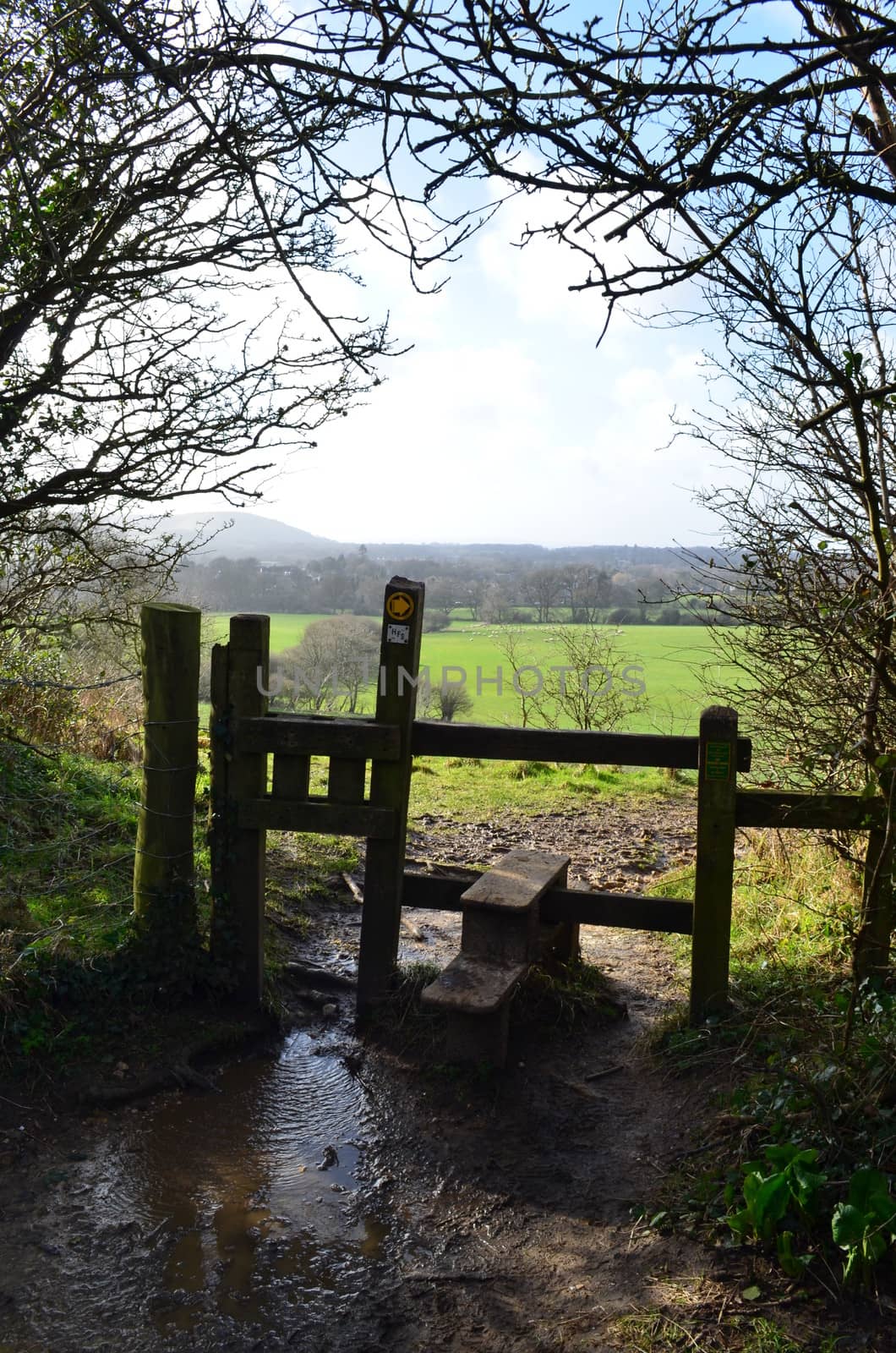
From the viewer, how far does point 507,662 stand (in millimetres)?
16578

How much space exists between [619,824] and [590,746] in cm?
554

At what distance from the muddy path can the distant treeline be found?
5.64 metres

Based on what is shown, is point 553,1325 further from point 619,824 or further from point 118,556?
point 619,824

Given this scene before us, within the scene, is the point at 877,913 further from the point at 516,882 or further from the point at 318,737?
the point at 318,737

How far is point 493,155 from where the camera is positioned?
2.67 m

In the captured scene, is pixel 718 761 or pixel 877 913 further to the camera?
pixel 718 761

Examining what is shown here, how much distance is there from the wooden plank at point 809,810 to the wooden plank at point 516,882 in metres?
1.06

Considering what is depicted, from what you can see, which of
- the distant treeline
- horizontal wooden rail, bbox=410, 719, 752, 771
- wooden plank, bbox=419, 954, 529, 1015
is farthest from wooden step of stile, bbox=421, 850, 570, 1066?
the distant treeline

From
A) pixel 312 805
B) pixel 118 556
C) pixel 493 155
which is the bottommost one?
pixel 312 805

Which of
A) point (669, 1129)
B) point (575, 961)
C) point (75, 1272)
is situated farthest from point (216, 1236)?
point (575, 961)

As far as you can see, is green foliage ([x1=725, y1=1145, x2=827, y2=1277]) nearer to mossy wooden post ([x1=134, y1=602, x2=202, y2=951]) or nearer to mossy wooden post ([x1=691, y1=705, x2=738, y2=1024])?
mossy wooden post ([x1=691, y1=705, x2=738, y2=1024])

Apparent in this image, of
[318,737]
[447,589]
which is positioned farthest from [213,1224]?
[447,589]

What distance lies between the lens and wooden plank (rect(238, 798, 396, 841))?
5113 millimetres

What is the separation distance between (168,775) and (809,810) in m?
3.07
